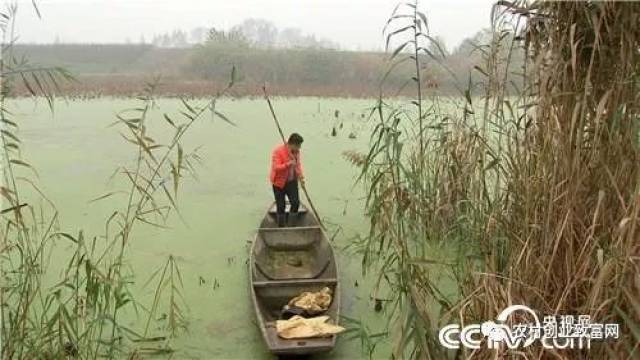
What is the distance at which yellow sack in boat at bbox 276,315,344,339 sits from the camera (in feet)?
9.40

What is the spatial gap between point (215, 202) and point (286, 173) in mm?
1293

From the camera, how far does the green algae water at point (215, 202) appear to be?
3320mm

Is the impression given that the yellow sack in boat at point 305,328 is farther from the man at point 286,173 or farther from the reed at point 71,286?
the man at point 286,173

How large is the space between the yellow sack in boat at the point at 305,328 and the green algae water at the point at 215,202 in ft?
0.40

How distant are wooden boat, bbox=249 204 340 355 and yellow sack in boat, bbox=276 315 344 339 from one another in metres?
0.04

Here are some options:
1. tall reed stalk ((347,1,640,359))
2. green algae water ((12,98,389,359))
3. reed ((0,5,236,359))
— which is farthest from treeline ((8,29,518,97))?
tall reed stalk ((347,1,640,359))

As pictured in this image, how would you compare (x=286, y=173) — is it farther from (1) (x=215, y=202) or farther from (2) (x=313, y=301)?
(2) (x=313, y=301)

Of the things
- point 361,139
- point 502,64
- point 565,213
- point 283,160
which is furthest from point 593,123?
point 361,139

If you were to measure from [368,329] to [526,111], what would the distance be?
1434 millimetres

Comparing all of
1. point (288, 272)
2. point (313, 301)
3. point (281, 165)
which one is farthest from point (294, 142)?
point (313, 301)

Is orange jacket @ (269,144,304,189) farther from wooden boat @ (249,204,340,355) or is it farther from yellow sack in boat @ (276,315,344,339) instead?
yellow sack in boat @ (276,315,344,339)

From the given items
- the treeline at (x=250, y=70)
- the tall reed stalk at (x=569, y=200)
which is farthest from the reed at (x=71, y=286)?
the treeline at (x=250, y=70)

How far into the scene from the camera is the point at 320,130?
9.73m

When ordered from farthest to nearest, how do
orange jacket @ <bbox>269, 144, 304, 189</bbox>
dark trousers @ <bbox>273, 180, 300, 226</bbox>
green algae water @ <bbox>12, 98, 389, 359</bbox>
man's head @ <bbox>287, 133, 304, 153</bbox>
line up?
dark trousers @ <bbox>273, 180, 300, 226</bbox>
orange jacket @ <bbox>269, 144, 304, 189</bbox>
man's head @ <bbox>287, 133, 304, 153</bbox>
green algae water @ <bbox>12, 98, 389, 359</bbox>
